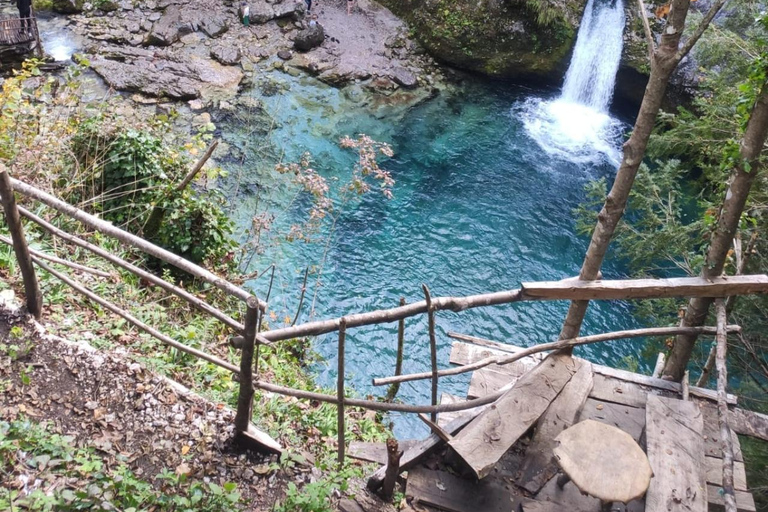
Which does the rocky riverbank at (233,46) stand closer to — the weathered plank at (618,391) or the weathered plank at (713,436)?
the weathered plank at (618,391)

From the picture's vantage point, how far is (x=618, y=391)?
4148 millimetres

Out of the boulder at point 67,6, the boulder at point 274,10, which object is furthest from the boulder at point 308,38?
the boulder at point 67,6

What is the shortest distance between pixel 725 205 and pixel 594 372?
5.14 feet

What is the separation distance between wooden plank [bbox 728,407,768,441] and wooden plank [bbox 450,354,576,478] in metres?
1.20

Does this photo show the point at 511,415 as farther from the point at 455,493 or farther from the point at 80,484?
the point at 80,484

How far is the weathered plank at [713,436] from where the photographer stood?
374 centimetres

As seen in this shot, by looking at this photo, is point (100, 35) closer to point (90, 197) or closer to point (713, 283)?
point (90, 197)

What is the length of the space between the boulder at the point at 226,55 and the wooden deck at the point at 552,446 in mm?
11734

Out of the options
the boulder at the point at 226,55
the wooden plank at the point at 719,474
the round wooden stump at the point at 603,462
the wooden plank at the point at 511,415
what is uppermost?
the boulder at the point at 226,55

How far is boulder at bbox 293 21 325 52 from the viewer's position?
47.0 feet

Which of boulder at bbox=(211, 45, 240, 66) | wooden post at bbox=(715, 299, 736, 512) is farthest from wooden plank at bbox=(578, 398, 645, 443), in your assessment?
boulder at bbox=(211, 45, 240, 66)

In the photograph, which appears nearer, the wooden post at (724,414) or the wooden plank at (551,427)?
the wooden post at (724,414)

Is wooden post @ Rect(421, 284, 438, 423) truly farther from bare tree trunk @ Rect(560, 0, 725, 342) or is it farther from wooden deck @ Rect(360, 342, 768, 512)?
bare tree trunk @ Rect(560, 0, 725, 342)

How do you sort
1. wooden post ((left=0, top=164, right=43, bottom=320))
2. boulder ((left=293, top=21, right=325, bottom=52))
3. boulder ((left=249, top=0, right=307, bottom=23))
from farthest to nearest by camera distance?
boulder ((left=249, top=0, right=307, bottom=23)) → boulder ((left=293, top=21, right=325, bottom=52)) → wooden post ((left=0, top=164, right=43, bottom=320))
